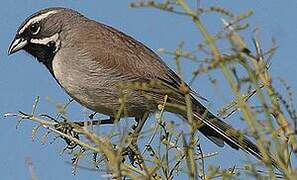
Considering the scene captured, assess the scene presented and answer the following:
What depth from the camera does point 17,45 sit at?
5184mm

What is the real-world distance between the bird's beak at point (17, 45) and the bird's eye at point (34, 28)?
0.32 ft

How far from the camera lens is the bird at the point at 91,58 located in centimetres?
451

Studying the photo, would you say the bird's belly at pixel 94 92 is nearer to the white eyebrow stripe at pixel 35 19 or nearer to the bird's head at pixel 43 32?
the bird's head at pixel 43 32

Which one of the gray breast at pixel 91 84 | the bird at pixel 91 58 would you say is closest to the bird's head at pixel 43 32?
the bird at pixel 91 58

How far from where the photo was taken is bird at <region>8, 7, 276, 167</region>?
4.51 metres

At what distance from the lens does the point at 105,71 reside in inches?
188

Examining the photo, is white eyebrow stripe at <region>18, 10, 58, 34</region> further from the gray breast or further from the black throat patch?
the gray breast

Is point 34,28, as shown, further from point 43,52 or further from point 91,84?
point 91,84

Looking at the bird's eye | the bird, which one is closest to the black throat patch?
the bird

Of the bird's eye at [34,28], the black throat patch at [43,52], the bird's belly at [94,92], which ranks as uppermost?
the bird's eye at [34,28]

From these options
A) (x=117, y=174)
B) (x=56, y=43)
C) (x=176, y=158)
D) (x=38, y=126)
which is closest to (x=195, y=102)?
(x=56, y=43)

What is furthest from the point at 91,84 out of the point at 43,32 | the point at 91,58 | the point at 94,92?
the point at 43,32

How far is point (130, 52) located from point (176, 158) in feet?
9.12

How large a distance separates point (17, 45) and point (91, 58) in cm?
67
